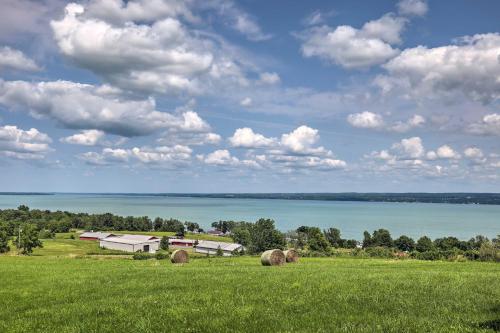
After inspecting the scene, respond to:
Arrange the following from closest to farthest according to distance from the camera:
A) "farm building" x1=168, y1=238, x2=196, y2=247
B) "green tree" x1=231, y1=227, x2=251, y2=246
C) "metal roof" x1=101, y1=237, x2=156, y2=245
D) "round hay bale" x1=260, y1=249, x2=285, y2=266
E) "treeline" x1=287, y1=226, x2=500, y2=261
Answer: "round hay bale" x1=260, y1=249, x2=285, y2=266 < "treeline" x1=287, y1=226, x2=500, y2=261 < "metal roof" x1=101, y1=237, x2=156, y2=245 < "green tree" x1=231, y1=227, x2=251, y2=246 < "farm building" x1=168, y1=238, x2=196, y2=247

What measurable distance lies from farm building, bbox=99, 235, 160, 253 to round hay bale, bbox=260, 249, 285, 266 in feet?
353

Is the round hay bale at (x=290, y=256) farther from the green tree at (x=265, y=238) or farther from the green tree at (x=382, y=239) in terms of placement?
the green tree at (x=382, y=239)

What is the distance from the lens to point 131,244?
444ft

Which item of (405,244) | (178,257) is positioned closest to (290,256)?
(178,257)

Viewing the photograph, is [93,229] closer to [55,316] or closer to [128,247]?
[128,247]

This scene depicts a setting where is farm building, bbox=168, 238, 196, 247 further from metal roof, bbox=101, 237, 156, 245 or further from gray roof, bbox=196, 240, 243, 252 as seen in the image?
gray roof, bbox=196, 240, 243, 252

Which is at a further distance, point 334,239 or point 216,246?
point 334,239

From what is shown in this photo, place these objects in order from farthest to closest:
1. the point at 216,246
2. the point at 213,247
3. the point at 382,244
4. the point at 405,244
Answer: the point at 216,246, the point at 213,247, the point at 382,244, the point at 405,244

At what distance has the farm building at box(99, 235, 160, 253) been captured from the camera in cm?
13388

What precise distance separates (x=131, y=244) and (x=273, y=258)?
371 ft

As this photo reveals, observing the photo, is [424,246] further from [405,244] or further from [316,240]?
[316,240]

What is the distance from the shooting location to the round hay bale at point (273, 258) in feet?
102

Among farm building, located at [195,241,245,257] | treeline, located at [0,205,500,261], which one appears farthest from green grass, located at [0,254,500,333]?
farm building, located at [195,241,245,257]

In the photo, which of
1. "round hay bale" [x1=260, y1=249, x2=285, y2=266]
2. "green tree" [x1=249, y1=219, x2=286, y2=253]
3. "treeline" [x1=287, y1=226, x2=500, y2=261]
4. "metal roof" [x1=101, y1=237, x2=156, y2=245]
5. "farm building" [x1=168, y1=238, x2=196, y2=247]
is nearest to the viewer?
"round hay bale" [x1=260, y1=249, x2=285, y2=266]
